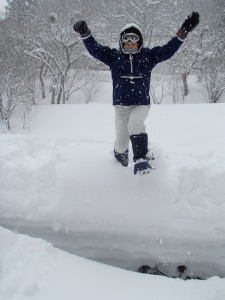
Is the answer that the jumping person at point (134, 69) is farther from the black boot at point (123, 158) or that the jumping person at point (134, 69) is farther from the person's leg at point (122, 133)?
the black boot at point (123, 158)

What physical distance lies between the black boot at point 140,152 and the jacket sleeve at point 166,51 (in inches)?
32.3

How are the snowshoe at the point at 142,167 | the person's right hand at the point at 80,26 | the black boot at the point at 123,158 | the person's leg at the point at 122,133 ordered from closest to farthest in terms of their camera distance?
the person's right hand at the point at 80,26 → the snowshoe at the point at 142,167 → the person's leg at the point at 122,133 → the black boot at the point at 123,158

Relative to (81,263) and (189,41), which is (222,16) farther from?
(81,263)

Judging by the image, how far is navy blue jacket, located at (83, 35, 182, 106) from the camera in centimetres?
345

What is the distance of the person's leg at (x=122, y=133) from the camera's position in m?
3.68

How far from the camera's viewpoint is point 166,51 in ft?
11.1

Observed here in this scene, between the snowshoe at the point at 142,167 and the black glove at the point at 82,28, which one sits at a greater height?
the black glove at the point at 82,28

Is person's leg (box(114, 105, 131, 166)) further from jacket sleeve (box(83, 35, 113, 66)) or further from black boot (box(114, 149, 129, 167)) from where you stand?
jacket sleeve (box(83, 35, 113, 66))

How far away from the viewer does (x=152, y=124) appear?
13.9m

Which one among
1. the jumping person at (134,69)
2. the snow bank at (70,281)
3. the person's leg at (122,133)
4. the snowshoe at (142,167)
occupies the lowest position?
the snow bank at (70,281)

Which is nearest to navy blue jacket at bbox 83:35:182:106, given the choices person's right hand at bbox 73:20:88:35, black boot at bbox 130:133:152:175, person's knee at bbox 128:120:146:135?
person's right hand at bbox 73:20:88:35

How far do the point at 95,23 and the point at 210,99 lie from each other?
858 centimetres

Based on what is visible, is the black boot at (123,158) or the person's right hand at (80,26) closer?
the person's right hand at (80,26)

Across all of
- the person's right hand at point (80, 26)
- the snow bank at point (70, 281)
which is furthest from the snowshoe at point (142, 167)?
the person's right hand at point (80, 26)
